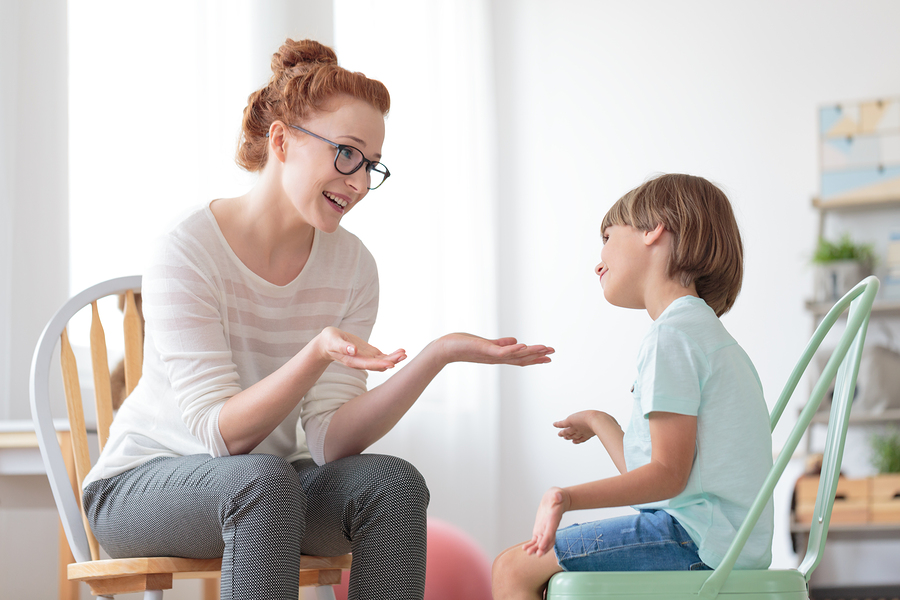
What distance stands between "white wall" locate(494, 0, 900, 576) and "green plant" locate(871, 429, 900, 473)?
41 centimetres

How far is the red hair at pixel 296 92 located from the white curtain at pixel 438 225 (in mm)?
1378

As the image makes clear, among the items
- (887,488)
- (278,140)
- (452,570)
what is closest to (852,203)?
(887,488)

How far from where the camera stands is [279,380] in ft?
3.62

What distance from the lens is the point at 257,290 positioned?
1.31m

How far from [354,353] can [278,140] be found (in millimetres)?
466

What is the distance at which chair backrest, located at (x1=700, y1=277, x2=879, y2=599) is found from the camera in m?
0.86

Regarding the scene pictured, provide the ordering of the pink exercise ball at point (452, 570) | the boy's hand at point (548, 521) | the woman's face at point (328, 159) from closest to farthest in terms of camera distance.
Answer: the boy's hand at point (548, 521) < the woman's face at point (328, 159) < the pink exercise ball at point (452, 570)

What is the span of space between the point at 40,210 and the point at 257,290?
1.01 metres

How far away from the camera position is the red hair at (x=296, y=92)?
1.29m

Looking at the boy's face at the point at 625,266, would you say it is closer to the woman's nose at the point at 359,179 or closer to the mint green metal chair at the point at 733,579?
the mint green metal chair at the point at 733,579

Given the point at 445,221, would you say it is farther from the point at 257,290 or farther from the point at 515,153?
the point at 257,290

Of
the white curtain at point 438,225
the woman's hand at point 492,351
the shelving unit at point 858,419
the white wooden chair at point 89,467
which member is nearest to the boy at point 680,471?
the woman's hand at point 492,351

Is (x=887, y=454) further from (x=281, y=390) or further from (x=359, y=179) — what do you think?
(x=281, y=390)

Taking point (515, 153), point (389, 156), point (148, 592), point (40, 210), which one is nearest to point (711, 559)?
point (148, 592)
